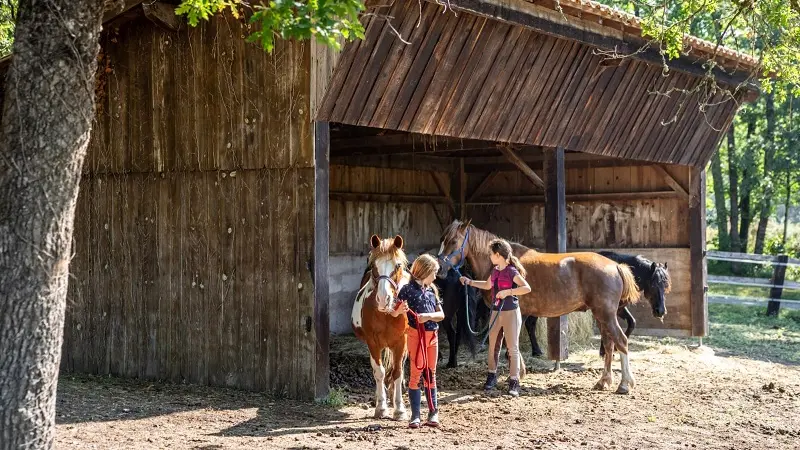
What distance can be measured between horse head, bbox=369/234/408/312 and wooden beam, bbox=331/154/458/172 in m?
6.97

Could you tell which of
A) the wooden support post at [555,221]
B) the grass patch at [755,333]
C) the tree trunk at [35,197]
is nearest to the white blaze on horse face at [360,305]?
the tree trunk at [35,197]

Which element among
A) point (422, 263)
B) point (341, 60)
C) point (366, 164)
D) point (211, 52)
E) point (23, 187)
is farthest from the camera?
point (366, 164)

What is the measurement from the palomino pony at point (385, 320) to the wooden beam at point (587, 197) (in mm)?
8007

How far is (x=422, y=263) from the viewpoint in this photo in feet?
22.6

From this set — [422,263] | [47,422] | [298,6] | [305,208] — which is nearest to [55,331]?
[47,422]

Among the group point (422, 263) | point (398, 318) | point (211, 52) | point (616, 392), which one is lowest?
point (616, 392)

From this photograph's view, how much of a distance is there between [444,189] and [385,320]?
8.93m

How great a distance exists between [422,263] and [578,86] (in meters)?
4.98

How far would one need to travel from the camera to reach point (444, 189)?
16.1 meters

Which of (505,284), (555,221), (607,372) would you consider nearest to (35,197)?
(505,284)

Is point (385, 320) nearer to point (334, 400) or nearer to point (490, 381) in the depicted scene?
point (334, 400)

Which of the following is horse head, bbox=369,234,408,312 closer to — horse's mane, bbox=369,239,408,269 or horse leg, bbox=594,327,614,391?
horse's mane, bbox=369,239,408,269

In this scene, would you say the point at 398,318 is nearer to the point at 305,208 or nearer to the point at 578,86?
the point at 305,208

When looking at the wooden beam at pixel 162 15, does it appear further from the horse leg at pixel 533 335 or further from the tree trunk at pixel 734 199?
the tree trunk at pixel 734 199
